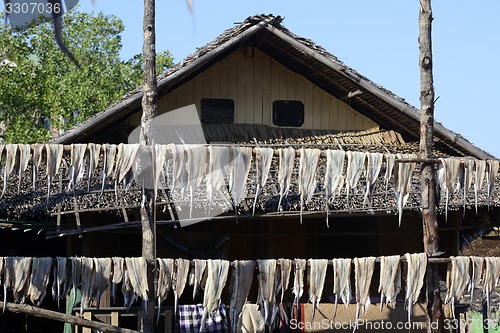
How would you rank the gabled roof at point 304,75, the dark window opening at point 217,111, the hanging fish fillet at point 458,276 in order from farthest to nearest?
the dark window opening at point 217,111 < the gabled roof at point 304,75 < the hanging fish fillet at point 458,276

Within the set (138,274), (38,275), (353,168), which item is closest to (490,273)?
(353,168)

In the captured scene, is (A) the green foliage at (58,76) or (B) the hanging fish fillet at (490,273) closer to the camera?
(B) the hanging fish fillet at (490,273)

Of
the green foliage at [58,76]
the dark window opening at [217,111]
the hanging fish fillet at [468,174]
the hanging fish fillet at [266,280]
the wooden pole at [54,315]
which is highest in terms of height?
the green foliage at [58,76]

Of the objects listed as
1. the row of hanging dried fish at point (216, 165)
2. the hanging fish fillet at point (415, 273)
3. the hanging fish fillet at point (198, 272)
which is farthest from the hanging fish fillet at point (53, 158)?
the hanging fish fillet at point (415, 273)

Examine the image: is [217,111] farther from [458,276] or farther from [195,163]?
[458,276]

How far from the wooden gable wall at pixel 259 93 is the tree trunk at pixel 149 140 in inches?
137

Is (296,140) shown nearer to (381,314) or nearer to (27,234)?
(381,314)

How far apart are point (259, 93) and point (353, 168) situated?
496cm

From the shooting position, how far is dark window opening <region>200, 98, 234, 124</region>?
1368 cm

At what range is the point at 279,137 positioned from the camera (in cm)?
1368

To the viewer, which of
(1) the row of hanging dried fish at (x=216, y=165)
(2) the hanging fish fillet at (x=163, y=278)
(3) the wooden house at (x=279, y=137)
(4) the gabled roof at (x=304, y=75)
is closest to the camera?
(1) the row of hanging dried fish at (x=216, y=165)

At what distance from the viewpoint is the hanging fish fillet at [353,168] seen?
9.18 meters

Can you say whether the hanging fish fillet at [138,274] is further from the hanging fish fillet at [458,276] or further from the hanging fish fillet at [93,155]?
the hanging fish fillet at [458,276]

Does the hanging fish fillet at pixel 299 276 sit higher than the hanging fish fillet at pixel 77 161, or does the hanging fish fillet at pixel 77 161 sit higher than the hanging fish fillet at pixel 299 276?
the hanging fish fillet at pixel 77 161
